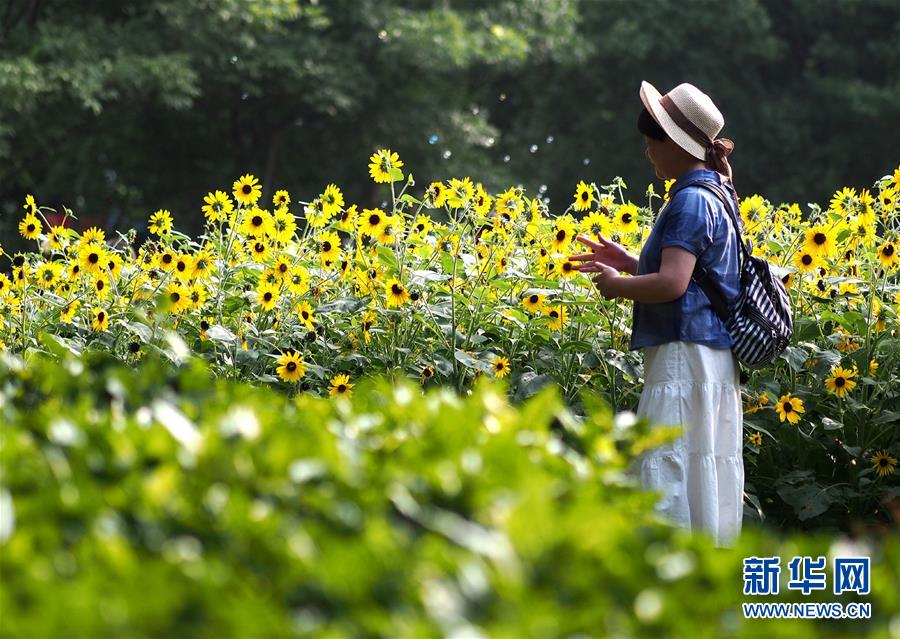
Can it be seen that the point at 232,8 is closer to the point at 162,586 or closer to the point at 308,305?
the point at 308,305

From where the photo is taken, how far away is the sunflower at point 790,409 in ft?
14.0

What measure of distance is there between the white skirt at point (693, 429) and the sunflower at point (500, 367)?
2.91ft

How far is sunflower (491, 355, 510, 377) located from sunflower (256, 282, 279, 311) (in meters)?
0.77

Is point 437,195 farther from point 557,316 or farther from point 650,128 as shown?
point 650,128

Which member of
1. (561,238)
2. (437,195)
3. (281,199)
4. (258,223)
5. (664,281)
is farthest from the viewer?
(281,199)

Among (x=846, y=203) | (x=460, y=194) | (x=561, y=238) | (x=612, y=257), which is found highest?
(x=846, y=203)

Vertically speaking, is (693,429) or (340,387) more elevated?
(340,387)

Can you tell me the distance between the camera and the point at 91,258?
460 cm

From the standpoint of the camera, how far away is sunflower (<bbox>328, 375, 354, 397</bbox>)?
4.22 meters

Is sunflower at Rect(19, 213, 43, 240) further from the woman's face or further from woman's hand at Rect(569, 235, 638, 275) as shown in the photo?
the woman's face

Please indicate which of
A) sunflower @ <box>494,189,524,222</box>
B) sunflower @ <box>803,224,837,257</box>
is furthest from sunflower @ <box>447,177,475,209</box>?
sunflower @ <box>803,224,837,257</box>

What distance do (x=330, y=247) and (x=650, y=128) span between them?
142 cm

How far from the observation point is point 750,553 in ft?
5.28

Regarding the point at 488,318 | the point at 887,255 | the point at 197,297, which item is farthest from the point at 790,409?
the point at 197,297
